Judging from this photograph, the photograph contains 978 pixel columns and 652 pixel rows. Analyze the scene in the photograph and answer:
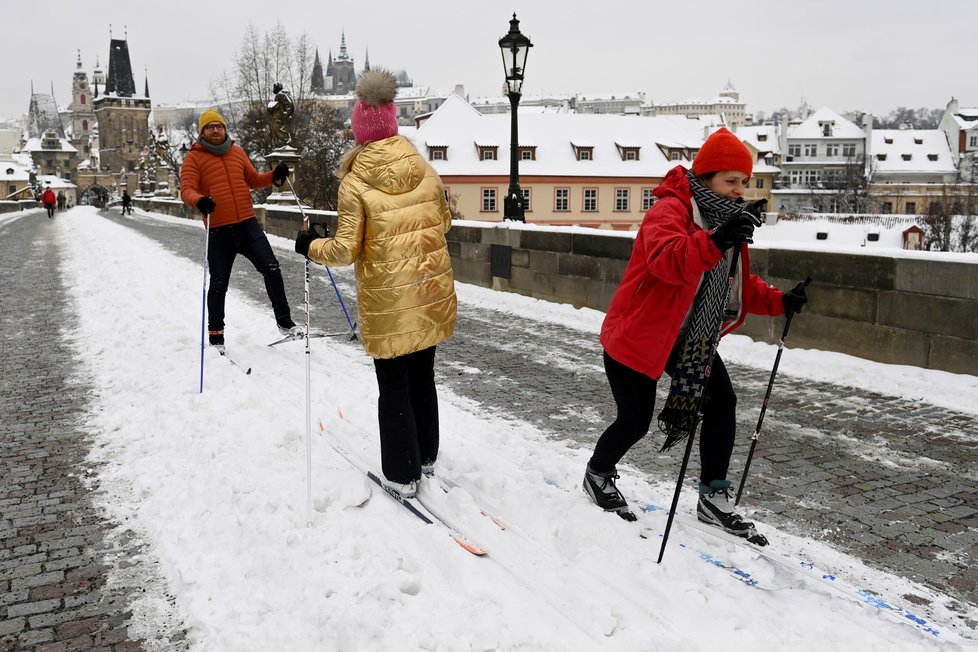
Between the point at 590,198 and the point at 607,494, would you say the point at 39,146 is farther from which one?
the point at 607,494

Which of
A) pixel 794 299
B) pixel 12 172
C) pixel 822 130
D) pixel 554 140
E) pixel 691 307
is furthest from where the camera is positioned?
pixel 12 172

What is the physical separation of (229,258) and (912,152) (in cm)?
10562

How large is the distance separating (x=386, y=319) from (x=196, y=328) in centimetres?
546

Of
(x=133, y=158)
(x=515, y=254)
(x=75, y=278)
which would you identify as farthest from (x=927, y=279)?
(x=133, y=158)

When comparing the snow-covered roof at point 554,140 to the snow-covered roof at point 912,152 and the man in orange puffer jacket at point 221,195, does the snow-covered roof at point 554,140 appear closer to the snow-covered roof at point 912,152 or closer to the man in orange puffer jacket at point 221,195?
the snow-covered roof at point 912,152

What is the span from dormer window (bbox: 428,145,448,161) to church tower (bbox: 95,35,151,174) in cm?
9739

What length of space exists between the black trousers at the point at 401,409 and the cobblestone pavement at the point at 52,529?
4.14 ft

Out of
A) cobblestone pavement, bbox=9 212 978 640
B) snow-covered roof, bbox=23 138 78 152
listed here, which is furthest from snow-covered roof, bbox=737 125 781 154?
snow-covered roof, bbox=23 138 78 152

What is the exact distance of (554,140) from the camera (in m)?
64.8

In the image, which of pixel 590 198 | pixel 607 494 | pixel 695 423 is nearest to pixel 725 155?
pixel 695 423

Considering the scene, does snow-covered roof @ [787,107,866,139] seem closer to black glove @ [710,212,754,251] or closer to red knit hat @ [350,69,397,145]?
red knit hat @ [350,69,397,145]

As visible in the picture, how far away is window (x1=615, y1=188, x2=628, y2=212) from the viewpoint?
213 feet

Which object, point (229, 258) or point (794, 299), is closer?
point (794, 299)

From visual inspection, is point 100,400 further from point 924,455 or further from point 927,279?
point 927,279
